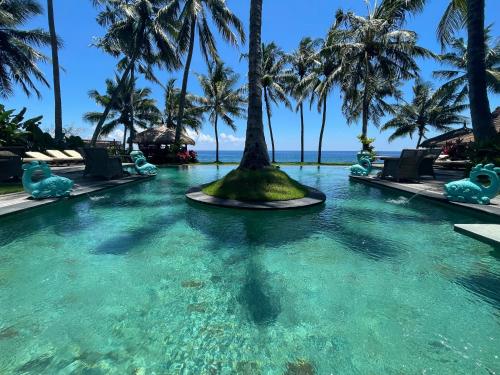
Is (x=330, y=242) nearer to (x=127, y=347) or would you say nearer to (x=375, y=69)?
(x=127, y=347)

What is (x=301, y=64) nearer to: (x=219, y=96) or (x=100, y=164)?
(x=219, y=96)

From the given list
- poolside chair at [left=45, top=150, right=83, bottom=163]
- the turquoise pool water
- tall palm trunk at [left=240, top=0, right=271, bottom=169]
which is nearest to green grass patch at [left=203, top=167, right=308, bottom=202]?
tall palm trunk at [left=240, top=0, right=271, bottom=169]

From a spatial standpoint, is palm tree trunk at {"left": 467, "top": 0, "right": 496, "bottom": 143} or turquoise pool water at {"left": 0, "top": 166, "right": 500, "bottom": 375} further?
palm tree trunk at {"left": 467, "top": 0, "right": 496, "bottom": 143}

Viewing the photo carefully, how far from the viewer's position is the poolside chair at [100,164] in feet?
38.2

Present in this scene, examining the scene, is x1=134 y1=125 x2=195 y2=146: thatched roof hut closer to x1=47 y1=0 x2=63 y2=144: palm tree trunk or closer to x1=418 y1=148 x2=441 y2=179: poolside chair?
x1=47 y1=0 x2=63 y2=144: palm tree trunk

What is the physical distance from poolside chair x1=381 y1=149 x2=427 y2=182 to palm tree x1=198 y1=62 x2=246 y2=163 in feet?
72.8

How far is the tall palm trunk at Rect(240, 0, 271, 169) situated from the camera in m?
9.41

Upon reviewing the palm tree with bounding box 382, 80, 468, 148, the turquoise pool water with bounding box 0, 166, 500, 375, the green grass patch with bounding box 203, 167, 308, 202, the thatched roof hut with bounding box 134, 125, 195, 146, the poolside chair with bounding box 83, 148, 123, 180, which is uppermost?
the palm tree with bounding box 382, 80, 468, 148

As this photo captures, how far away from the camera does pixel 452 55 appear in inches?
1067

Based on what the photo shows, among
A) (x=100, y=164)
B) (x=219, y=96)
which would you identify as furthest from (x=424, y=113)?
(x=100, y=164)

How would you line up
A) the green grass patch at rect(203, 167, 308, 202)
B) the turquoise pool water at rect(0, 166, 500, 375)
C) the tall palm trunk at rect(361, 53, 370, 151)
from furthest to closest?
the tall palm trunk at rect(361, 53, 370, 151) → the green grass patch at rect(203, 167, 308, 202) → the turquoise pool water at rect(0, 166, 500, 375)

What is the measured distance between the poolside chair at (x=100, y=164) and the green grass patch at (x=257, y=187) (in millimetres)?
5445

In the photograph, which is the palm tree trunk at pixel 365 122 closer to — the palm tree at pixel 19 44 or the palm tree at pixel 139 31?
the palm tree at pixel 139 31

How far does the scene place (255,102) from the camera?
9.55 metres
